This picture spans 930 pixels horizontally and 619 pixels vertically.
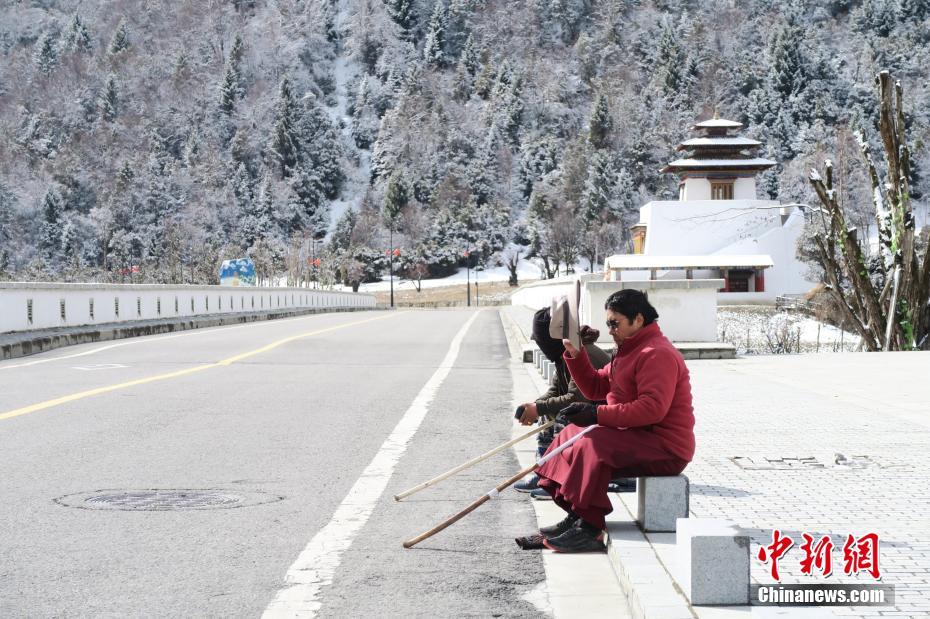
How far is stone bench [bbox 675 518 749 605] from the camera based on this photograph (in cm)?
429

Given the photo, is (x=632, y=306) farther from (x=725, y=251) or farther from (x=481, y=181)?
(x=481, y=181)

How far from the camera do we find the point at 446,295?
458ft

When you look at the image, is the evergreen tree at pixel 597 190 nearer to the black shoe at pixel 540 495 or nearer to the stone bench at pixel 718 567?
the black shoe at pixel 540 495

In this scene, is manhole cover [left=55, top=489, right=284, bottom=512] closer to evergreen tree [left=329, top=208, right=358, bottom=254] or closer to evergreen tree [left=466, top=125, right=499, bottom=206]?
evergreen tree [left=329, top=208, right=358, bottom=254]

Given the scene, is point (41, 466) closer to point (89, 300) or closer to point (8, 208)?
point (89, 300)

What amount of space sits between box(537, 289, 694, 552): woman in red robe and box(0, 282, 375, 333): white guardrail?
1867 cm

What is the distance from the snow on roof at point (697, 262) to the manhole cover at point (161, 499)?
65.2 m

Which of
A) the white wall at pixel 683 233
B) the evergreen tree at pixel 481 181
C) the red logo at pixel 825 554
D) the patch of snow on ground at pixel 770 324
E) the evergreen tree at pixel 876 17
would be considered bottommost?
the patch of snow on ground at pixel 770 324

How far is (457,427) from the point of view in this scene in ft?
34.8

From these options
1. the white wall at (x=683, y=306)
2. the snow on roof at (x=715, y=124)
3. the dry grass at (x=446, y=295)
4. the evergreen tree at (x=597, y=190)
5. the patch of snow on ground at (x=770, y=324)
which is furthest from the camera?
the evergreen tree at (x=597, y=190)

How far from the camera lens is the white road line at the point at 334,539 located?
15.5ft

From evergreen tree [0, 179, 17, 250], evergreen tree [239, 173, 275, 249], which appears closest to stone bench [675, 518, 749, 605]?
evergreen tree [239, 173, 275, 249]

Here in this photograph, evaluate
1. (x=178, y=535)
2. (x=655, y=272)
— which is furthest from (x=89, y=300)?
(x=655, y=272)

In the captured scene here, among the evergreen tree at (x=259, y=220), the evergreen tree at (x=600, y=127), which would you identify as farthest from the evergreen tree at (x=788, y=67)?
the evergreen tree at (x=259, y=220)
